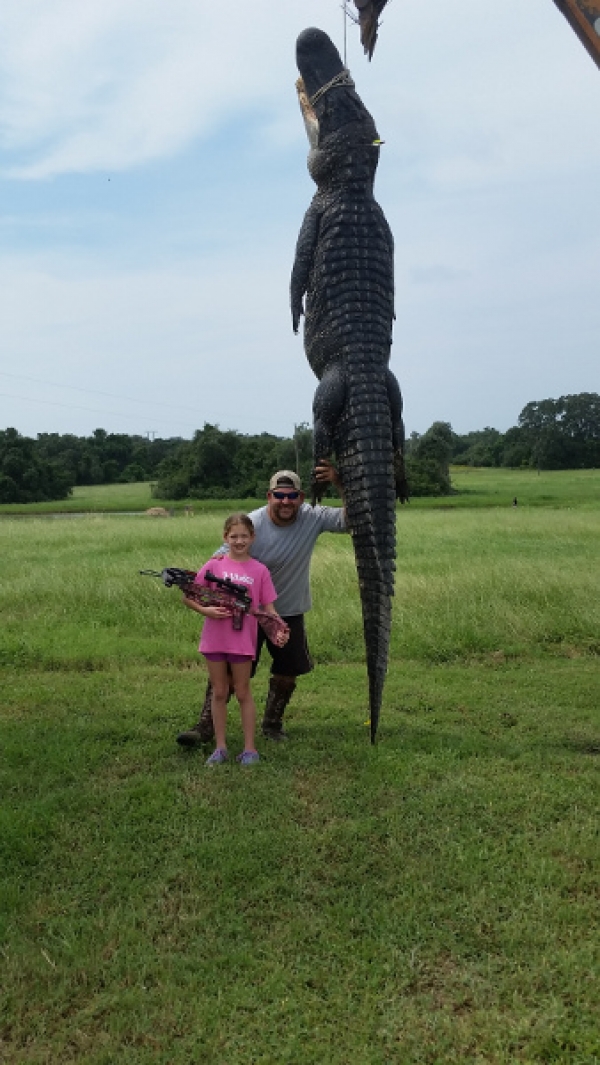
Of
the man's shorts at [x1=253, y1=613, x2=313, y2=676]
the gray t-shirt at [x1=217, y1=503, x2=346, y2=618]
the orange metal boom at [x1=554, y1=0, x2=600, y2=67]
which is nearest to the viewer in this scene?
the orange metal boom at [x1=554, y1=0, x2=600, y2=67]

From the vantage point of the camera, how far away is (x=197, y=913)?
303cm

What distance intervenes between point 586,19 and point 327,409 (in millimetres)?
1929

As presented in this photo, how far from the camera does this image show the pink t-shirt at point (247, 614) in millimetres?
4219

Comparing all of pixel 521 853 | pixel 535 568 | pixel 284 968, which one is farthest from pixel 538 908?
pixel 535 568

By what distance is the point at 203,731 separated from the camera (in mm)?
4676

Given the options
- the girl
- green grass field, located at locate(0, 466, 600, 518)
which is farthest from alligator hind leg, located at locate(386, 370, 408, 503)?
green grass field, located at locate(0, 466, 600, 518)

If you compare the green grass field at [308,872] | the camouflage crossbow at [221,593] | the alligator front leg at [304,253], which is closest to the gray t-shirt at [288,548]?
the camouflage crossbow at [221,593]

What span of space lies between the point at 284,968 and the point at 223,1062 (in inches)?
17.0

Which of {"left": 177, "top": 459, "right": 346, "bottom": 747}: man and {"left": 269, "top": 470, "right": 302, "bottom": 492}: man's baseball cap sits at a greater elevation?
{"left": 269, "top": 470, "right": 302, "bottom": 492}: man's baseball cap

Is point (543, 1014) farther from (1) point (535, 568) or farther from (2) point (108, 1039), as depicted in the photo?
(1) point (535, 568)

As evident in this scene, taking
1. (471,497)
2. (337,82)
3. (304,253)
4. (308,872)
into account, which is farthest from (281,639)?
(471,497)

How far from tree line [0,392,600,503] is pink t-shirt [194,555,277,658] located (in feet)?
→ 31.5

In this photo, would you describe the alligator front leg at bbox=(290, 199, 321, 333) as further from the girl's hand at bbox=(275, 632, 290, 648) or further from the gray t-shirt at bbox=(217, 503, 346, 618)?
the girl's hand at bbox=(275, 632, 290, 648)

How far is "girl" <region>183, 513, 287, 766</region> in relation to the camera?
4223 millimetres
